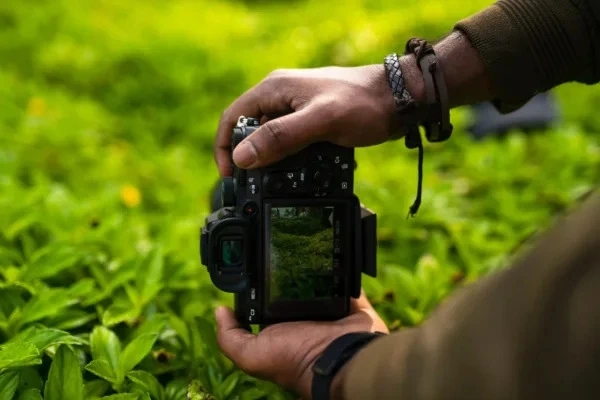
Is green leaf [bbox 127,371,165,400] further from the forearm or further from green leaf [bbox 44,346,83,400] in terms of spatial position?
the forearm

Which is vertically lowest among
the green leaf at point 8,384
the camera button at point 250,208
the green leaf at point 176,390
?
the green leaf at point 176,390

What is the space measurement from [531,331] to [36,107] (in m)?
3.81

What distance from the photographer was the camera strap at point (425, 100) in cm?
192

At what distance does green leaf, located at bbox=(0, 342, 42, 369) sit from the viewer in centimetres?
173

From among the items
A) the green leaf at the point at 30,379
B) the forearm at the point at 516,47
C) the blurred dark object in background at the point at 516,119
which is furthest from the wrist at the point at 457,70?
the blurred dark object in background at the point at 516,119

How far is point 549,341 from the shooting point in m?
1.04

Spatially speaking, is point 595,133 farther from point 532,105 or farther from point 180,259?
point 180,259

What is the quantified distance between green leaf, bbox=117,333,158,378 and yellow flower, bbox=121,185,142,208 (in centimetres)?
141

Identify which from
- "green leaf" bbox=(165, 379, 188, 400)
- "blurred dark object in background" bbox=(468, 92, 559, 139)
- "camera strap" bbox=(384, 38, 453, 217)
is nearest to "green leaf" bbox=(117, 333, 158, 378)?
"green leaf" bbox=(165, 379, 188, 400)

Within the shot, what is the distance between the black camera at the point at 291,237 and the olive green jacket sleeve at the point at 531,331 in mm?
704

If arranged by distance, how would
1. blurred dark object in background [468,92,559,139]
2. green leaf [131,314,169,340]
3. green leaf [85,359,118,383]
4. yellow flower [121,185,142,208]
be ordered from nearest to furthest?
1. green leaf [85,359,118,383]
2. green leaf [131,314,169,340]
3. yellow flower [121,185,142,208]
4. blurred dark object in background [468,92,559,139]

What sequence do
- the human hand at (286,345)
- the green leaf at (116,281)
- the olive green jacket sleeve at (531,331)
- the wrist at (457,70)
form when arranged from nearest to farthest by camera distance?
the olive green jacket sleeve at (531,331) < the human hand at (286,345) < the wrist at (457,70) < the green leaf at (116,281)

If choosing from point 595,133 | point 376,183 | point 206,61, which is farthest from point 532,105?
point 206,61

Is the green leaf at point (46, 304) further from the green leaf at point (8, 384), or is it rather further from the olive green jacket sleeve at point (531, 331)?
the olive green jacket sleeve at point (531, 331)
